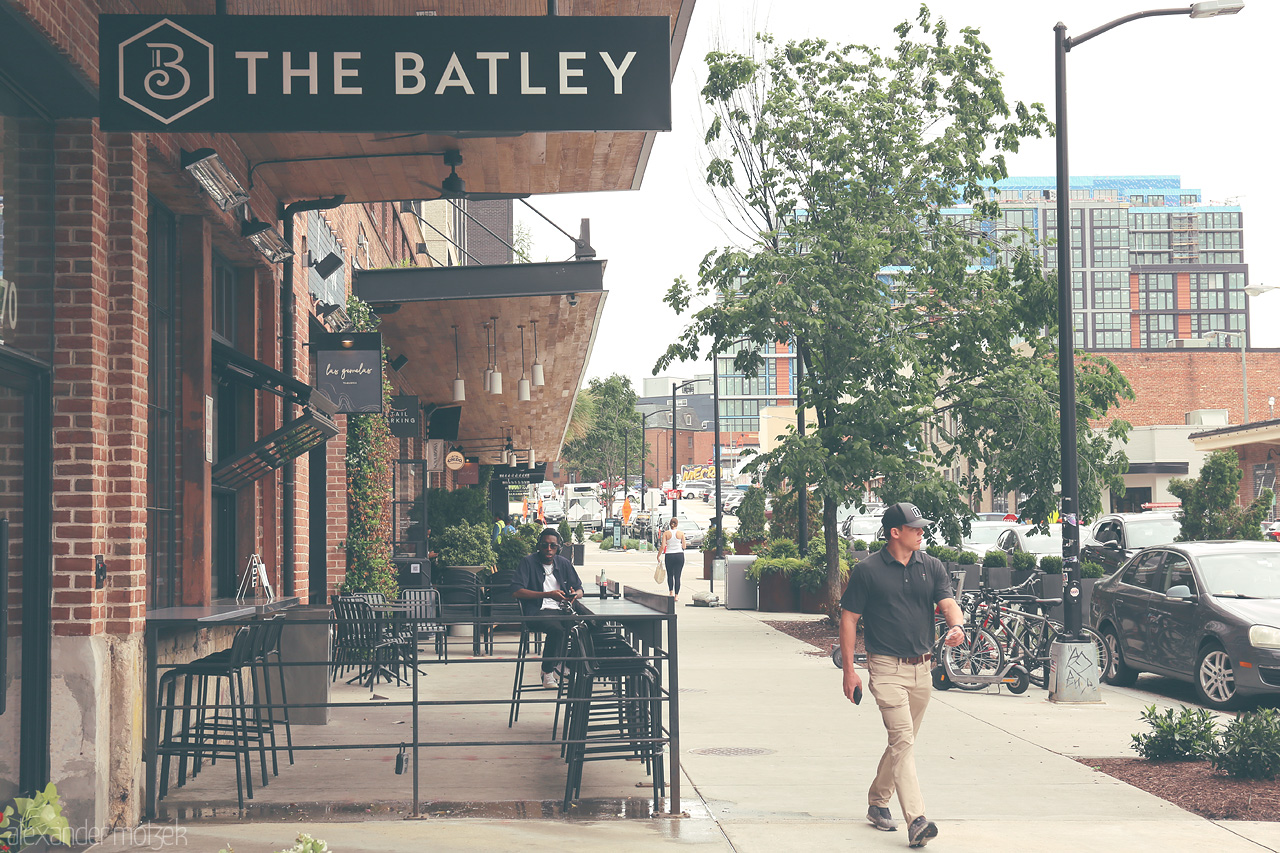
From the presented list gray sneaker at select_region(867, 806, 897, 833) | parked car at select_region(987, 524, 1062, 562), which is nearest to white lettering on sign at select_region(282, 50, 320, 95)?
gray sneaker at select_region(867, 806, 897, 833)

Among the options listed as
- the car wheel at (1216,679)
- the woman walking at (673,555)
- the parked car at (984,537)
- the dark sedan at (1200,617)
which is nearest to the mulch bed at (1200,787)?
the dark sedan at (1200,617)

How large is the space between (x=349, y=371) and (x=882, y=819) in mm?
7236

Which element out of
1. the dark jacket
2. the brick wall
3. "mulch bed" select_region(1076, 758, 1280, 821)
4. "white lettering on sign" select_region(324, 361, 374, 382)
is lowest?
"mulch bed" select_region(1076, 758, 1280, 821)

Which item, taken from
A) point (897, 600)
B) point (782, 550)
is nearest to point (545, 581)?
point (897, 600)

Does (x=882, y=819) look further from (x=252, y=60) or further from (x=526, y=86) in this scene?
(x=252, y=60)

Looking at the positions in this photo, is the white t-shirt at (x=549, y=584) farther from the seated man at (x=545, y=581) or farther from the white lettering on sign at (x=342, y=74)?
the white lettering on sign at (x=342, y=74)

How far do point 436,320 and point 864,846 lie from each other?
11.2 metres

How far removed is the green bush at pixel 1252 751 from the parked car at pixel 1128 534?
1451 cm

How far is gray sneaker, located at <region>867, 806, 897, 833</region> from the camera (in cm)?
746

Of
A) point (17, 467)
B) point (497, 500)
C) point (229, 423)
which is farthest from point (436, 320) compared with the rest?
point (497, 500)

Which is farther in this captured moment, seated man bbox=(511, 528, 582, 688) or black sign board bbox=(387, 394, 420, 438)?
black sign board bbox=(387, 394, 420, 438)

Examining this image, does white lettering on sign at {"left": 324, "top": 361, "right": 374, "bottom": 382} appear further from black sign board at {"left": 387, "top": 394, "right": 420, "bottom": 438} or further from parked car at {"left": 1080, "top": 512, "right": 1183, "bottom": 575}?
parked car at {"left": 1080, "top": 512, "right": 1183, "bottom": 575}

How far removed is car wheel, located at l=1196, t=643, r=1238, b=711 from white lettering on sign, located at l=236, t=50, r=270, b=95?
1073cm

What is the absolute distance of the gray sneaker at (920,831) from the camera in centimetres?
700
